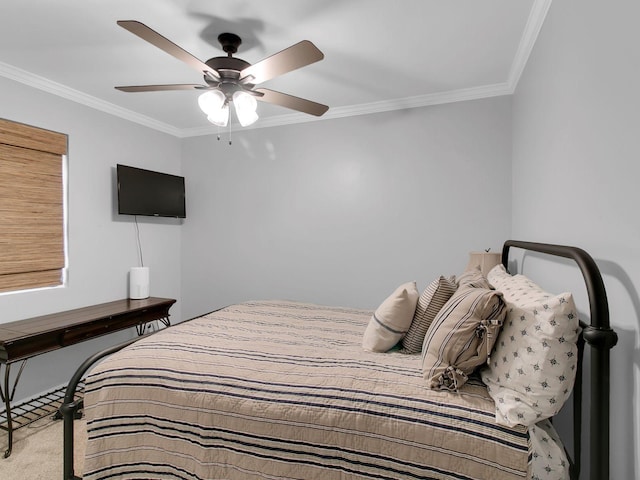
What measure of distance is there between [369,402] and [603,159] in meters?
1.18

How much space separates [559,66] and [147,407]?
8.15ft

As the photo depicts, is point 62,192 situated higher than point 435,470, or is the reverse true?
point 62,192

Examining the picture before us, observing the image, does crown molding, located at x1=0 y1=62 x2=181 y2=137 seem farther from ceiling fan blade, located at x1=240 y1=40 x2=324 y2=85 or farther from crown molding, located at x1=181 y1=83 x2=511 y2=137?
ceiling fan blade, located at x1=240 y1=40 x2=324 y2=85

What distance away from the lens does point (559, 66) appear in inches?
68.5

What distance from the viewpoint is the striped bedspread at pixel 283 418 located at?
49.7 inches

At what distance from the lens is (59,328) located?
2646mm

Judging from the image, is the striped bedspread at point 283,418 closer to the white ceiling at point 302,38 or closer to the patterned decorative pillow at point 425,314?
the patterned decorative pillow at point 425,314

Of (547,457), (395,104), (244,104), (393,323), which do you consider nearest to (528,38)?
(395,104)

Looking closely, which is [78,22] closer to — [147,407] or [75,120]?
[75,120]

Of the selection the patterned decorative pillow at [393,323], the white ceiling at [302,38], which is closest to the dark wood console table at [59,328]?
the white ceiling at [302,38]

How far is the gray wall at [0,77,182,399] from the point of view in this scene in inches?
116

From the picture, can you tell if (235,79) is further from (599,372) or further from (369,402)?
(599,372)

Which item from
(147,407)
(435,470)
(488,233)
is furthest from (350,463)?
(488,233)

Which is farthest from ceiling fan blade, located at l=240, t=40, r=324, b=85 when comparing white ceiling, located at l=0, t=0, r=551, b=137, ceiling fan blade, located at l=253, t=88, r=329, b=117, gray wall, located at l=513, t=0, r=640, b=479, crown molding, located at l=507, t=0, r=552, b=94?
crown molding, located at l=507, t=0, r=552, b=94
